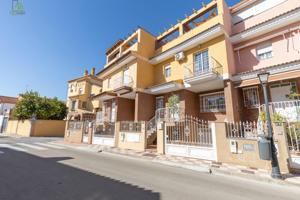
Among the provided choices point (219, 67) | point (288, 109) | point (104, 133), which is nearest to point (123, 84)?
point (104, 133)

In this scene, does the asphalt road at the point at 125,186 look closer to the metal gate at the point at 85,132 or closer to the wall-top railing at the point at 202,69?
the wall-top railing at the point at 202,69

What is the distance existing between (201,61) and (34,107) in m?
26.7

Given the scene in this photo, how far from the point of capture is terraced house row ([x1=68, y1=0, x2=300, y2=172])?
1040 centimetres

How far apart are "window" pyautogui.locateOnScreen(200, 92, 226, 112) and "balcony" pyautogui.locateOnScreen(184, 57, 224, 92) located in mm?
728

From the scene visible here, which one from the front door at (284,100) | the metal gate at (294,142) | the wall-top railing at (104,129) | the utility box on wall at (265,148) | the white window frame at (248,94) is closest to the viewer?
the utility box on wall at (265,148)

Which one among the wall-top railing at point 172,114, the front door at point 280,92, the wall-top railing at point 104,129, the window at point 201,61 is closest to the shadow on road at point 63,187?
the wall-top railing at point 104,129

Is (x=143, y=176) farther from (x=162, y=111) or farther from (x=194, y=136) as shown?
(x=162, y=111)

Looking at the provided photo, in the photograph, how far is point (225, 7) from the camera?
44.3 ft

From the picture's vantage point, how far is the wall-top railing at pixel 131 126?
11.7m

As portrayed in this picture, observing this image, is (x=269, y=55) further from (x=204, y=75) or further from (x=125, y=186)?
(x=125, y=186)

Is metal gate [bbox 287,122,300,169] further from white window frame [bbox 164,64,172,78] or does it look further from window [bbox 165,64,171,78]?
window [bbox 165,64,171,78]

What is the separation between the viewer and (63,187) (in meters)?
4.46

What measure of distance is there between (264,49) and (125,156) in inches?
486

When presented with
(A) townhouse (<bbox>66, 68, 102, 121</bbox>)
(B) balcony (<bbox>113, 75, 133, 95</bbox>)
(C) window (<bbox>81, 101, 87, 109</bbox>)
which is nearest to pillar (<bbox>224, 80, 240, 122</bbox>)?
(B) balcony (<bbox>113, 75, 133, 95</bbox>)
